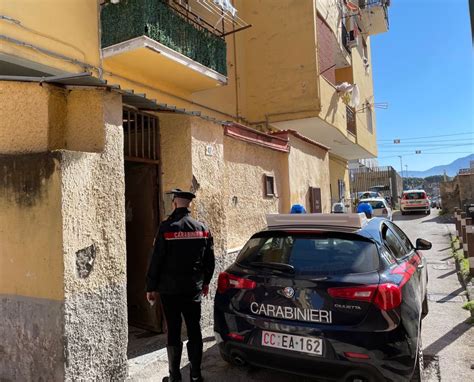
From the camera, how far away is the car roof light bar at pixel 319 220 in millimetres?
3733

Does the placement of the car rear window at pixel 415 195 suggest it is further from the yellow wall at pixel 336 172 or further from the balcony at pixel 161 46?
the balcony at pixel 161 46

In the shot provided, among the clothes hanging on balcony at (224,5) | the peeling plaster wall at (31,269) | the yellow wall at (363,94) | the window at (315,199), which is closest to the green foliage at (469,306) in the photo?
the window at (315,199)

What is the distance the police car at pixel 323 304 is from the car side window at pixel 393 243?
0.03m

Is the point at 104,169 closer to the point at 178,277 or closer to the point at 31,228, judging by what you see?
the point at 31,228

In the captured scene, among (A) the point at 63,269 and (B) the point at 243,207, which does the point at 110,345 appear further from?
(B) the point at 243,207

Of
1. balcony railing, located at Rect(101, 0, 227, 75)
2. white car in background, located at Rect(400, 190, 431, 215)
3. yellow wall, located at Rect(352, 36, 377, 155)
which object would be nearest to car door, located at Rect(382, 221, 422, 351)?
balcony railing, located at Rect(101, 0, 227, 75)

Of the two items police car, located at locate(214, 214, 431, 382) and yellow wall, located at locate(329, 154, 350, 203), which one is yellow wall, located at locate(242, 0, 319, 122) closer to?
yellow wall, located at locate(329, 154, 350, 203)

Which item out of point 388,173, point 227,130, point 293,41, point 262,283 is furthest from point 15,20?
point 388,173

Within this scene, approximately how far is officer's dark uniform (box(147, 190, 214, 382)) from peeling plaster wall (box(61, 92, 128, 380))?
497 mm

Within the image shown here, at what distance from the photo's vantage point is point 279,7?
1410 cm

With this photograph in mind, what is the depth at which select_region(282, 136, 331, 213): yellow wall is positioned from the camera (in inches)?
357

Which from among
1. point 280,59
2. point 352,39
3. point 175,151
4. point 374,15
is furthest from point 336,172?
point 175,151

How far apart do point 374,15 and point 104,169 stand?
2264 cm

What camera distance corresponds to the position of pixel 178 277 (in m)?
3.68
